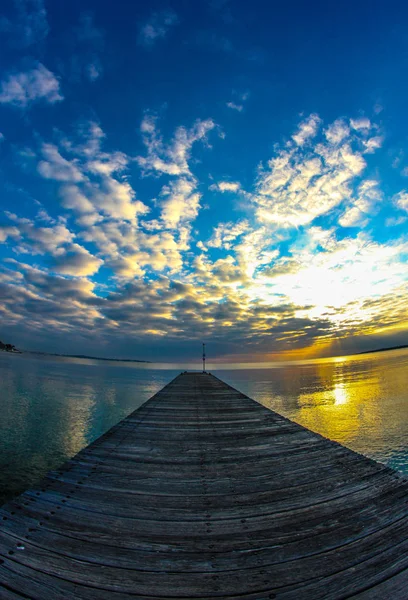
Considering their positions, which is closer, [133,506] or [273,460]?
[133,506]

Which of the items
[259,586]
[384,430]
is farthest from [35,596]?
[384,430]

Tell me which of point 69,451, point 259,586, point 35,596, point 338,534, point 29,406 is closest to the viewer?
point 35,596

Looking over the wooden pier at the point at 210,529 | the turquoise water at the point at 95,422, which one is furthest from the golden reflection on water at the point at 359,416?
the wooden pier at the point at 210,529

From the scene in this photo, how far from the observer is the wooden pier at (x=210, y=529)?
7.86 feet

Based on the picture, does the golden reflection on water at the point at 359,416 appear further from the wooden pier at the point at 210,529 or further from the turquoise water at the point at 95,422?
the wooden pier at the point at 210,529

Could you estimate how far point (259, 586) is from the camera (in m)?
2.39

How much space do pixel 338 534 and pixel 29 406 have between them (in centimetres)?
1994

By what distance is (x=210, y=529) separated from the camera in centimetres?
324

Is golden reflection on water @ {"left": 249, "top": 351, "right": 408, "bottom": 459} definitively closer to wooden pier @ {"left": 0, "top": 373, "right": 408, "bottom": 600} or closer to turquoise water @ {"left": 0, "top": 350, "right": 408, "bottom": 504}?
turquoise water @ {"left": 0, "top": 350, "right": 408, "bottom": 504}

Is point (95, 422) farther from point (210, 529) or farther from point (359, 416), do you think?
point (359, 416)

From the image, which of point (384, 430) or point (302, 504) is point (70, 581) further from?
point (384, 430)

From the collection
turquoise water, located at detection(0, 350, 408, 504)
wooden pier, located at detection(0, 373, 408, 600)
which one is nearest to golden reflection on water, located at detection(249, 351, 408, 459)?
turquoise water, located at detection(0, 350, 408, 504)

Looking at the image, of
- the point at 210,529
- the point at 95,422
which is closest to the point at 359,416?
the point at 95,422

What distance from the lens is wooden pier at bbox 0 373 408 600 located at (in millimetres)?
2395
